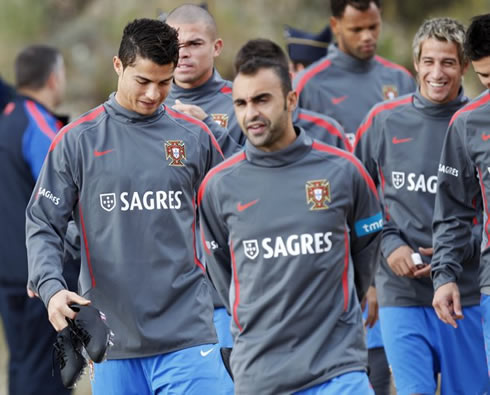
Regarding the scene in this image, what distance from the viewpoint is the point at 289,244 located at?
5.44 meters

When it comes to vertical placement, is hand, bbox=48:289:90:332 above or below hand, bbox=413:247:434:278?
above

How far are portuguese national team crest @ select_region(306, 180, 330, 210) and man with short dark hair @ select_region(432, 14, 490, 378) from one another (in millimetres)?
1049

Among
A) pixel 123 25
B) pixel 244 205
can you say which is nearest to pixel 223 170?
pixel 244 205

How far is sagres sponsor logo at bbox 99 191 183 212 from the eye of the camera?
5.97 metres

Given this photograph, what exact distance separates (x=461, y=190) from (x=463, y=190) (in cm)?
1

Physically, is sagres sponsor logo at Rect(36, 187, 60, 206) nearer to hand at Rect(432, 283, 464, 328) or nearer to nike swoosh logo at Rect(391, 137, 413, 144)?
hand at Rect(432, 283, 464, 328)

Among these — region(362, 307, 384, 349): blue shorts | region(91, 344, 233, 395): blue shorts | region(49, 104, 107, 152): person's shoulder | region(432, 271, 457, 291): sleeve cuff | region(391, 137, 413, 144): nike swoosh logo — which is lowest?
region(362, 307, 384, 349): blue shorts

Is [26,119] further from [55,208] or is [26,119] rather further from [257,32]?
[257,32]

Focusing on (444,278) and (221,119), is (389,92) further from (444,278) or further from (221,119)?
(444,278)

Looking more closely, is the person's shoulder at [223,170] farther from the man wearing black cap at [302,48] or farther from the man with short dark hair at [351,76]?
the man wearing black cap at [302,48]

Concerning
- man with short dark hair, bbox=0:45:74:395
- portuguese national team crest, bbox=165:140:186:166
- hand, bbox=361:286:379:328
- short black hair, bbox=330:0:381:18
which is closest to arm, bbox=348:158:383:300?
portuguese national team crest, bbox=165:140:186:166

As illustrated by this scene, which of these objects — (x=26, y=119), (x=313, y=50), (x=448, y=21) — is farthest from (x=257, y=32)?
(x=448, y=21)

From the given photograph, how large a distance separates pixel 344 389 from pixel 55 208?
5.51 ft

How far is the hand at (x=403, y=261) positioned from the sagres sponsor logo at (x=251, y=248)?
1.79 metres
